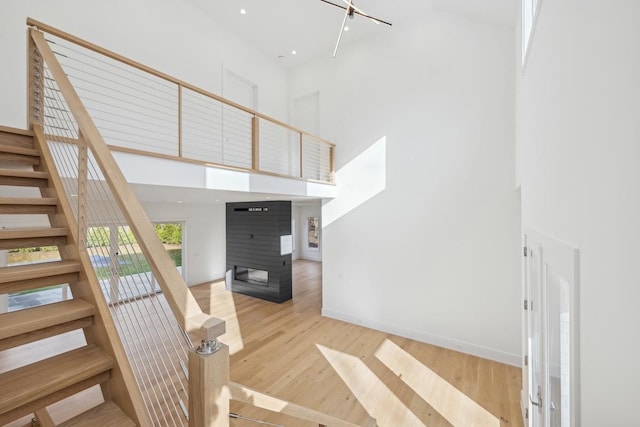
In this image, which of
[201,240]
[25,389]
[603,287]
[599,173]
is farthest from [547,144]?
[201,240]

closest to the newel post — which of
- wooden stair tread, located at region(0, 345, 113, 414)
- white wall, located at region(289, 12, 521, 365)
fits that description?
wooden stair tread, located at region(0, 345, 113, 414)

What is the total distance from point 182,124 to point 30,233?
12.9ft

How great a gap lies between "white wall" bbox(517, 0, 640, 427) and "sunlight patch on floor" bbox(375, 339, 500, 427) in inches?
106

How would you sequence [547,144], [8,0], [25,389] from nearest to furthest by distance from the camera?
[25,389] → [547,144] → [8,0]

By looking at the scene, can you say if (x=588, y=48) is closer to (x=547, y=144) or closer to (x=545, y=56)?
(x=547, y=144)

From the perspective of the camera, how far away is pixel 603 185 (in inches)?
29.7

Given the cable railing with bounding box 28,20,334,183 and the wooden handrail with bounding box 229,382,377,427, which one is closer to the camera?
the wooden handrail with bounding box 229,382,377,427

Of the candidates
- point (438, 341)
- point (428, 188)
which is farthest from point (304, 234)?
point (438, 341)

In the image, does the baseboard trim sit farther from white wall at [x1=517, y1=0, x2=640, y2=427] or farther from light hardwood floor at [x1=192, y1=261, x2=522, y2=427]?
white wall at [x1=517, y1=0, x2=640, y2=427]

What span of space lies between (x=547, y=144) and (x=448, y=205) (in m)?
3.03

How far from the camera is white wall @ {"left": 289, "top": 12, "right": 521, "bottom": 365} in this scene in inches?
155

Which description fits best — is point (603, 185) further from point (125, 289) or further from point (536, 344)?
point (125, 289)

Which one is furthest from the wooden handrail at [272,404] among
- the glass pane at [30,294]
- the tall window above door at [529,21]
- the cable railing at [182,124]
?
the glass pane at [30,294]

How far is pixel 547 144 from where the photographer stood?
143 cm
